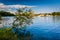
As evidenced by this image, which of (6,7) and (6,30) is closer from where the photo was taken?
(6,30)

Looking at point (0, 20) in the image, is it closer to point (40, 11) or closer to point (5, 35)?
point (5, 35)

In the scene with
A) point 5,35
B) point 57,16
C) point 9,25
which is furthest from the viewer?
point 57,16

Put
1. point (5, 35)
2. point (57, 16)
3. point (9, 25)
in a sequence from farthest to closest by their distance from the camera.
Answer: point (57, 16) < point (9, 25) < point (5, 35)

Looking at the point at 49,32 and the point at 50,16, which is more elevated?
the point at 50,16

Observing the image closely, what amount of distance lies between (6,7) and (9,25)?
47cm

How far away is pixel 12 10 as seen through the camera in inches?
158

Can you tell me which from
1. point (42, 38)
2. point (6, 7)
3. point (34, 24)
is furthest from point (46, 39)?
point (6, 7)

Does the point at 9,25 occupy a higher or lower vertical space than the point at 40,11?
lower

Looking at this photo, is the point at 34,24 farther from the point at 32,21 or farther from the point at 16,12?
the point at 16,12

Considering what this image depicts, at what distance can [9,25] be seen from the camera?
3.86m

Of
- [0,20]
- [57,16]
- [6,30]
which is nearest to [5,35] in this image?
[6,30]

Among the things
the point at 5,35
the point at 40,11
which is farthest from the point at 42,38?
the point at 5,35

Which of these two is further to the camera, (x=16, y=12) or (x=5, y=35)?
(x=16, y=12)

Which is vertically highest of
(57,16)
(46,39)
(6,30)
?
(57,16)
